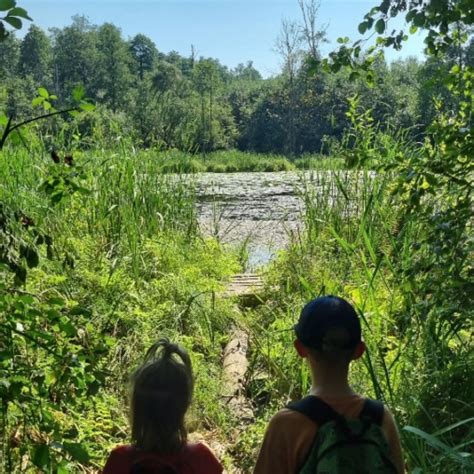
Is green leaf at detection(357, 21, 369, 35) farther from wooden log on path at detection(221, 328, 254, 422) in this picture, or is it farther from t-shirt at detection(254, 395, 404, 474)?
wooden log on path at detection(221, 328, 254, 422)

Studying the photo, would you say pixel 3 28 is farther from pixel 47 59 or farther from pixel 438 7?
pixel 47 59

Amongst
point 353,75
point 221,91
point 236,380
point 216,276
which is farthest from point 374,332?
point 221,91

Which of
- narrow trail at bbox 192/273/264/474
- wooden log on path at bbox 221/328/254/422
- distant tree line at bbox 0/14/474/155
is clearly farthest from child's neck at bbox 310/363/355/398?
distant tree line at bbox 0/14/474/155

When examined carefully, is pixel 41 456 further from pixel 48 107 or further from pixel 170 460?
pixel 48 107

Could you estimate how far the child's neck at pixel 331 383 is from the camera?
1.29m

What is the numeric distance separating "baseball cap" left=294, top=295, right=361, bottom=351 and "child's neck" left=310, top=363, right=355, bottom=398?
0.05m

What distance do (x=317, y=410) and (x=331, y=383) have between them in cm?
7

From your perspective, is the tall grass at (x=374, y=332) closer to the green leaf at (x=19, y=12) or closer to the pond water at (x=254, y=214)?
the pond water at (x=254, y=214)

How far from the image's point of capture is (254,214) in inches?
414

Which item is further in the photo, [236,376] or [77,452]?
[236,376]

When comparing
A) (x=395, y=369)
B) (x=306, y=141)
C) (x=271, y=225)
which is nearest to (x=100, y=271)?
(x=395, y=369)

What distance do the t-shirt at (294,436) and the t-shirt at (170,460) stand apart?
0.14 m

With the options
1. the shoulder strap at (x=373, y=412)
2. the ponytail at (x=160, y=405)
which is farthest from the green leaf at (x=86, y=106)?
the shoulder strap at (x=373, y=412)

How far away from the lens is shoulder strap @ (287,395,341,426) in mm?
1248
